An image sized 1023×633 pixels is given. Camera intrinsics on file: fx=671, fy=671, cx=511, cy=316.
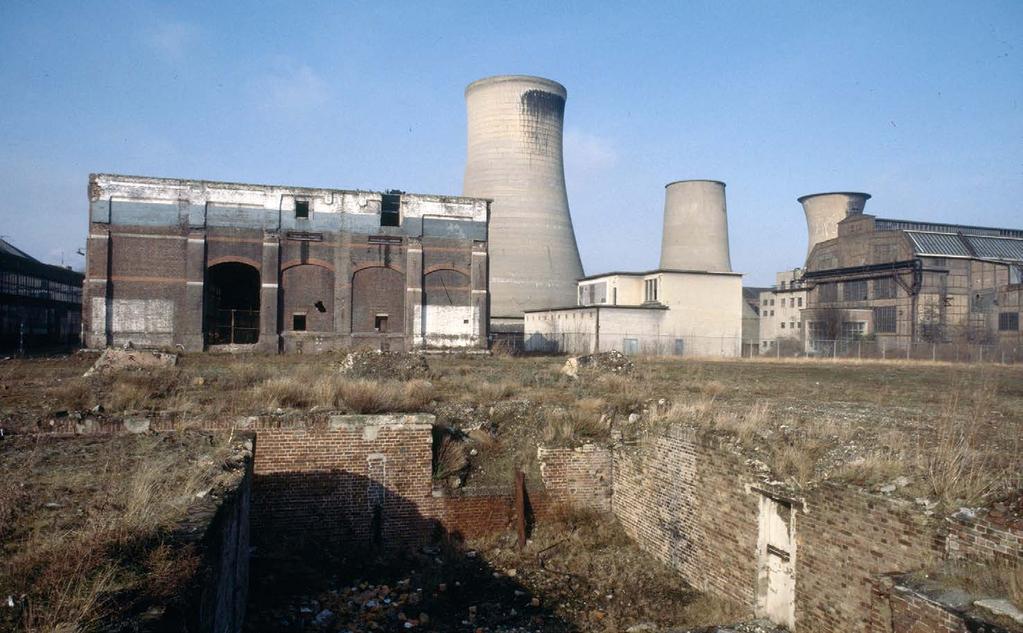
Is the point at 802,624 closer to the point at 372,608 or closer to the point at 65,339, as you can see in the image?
the point at 372,608

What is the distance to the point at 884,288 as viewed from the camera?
3469 cm

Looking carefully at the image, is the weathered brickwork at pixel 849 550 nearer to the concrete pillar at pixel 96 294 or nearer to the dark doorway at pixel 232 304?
→ the dark doorway at pixel 232 304

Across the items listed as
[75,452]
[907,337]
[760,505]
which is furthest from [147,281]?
[907,337]

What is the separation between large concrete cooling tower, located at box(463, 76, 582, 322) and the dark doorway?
1095cm

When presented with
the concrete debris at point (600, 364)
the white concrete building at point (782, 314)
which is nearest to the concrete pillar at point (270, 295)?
the concrete debris at point (600, 364)

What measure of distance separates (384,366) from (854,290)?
30.9 m

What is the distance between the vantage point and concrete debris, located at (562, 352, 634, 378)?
16.0 meters

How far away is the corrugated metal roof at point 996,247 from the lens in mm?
36834

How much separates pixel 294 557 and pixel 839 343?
31731mm

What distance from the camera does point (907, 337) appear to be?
3275 centimetres

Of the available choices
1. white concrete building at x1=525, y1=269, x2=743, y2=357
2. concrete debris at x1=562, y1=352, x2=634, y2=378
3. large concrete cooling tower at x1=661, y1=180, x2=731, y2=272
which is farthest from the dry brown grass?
large concrete cooling tower at x1=661, y1=180, x2=731, y2=272

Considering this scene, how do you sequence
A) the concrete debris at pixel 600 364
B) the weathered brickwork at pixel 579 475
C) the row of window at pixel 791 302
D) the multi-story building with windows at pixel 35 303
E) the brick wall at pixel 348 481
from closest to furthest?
the brick wall at pixel 348 481
the weathered brickwork at pixel 579 475
the concrete debris at pixel 600 364
the multi-story building with windows at pixel 35 303
the row of window at pixel 791 302

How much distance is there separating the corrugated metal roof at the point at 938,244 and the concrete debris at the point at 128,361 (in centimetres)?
3415

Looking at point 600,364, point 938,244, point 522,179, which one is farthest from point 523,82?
point 938,244
